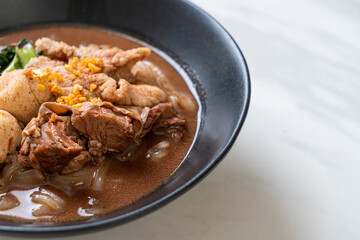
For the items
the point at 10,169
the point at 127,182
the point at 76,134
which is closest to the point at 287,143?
the point at 127,182

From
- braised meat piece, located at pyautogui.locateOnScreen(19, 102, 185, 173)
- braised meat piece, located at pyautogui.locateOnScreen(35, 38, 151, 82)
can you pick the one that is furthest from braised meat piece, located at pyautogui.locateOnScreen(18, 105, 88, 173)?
braised meat piece, located at pyautogui.locateOnScreen(35, 38, 151, 82)

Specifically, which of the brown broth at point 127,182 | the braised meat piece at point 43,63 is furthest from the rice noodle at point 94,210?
the braised meat piece at point 43,63

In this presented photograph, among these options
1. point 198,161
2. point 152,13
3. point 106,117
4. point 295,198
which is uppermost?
point 152,13

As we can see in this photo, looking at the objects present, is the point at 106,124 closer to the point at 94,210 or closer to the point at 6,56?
the point at 94,210

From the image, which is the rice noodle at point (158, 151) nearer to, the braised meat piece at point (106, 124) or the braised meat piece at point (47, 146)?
the braised meat piece at point (106, 124)

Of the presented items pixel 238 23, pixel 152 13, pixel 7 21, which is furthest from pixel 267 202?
pixel 7 21

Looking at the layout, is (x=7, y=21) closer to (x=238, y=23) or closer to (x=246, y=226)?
(x=238, y=23)
